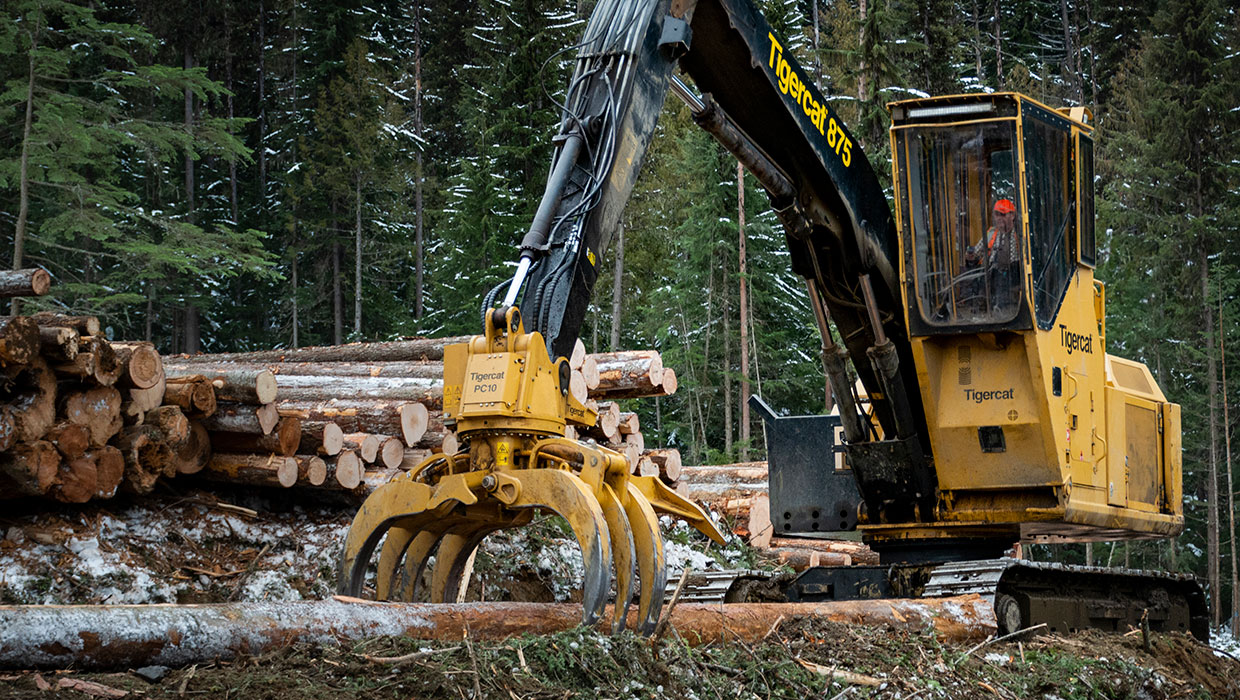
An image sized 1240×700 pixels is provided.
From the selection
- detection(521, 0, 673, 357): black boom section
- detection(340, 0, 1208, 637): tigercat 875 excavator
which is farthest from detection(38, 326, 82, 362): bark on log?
detection(521, 0, 673, 357): black boom section

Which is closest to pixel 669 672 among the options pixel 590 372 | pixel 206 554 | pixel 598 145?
pixel 598 145

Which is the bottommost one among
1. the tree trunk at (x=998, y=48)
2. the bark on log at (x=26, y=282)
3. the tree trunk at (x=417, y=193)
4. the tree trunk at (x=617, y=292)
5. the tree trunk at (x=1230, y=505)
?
the tree trunk at (x=1230, y=505)

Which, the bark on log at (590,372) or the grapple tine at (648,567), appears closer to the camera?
the grapple tine at (648,567)

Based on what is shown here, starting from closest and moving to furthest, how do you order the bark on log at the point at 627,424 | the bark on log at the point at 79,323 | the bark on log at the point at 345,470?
the bark on log at the point at 79,323 < the bark on log at the point at 345,470 < the bark on log at the point at 627,424

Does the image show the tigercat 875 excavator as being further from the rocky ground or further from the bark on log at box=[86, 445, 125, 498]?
the bark on log at box=[86, 445, 125, 498]

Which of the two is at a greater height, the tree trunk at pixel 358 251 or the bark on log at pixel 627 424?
the tree trunk at pixel 358 251

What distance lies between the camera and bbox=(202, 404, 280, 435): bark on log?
8430mm

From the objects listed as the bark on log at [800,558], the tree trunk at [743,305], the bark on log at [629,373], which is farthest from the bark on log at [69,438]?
the tree trunk at [743,305]

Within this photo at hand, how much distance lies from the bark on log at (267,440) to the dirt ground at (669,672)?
4207 mm

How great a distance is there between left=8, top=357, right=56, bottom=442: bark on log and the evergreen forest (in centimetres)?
1126

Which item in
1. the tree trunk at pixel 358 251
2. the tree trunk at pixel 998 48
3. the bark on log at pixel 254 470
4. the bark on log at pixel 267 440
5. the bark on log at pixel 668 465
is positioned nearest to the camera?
the bark on log at pixel 254 470

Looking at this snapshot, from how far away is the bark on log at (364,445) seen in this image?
8891 millimetres

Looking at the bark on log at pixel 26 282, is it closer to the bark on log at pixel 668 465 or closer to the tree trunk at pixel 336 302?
the bark on log at pixel 668 465

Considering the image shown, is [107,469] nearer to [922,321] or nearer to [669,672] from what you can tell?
[669,672]
